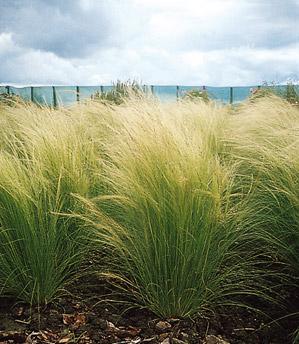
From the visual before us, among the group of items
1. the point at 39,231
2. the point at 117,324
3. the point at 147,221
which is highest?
the point at 147,221

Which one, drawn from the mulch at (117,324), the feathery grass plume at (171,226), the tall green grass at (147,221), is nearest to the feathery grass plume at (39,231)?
the tall green grass at (147,221)

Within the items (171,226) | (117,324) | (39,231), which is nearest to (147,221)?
(171,226)

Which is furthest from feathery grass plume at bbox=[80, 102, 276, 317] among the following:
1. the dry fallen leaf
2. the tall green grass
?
the dry fallen leaf

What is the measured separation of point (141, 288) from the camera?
2779 mm

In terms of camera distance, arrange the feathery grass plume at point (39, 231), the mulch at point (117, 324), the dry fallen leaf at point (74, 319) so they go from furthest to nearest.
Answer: the feathery grass plume at point (39, 231) → the dry fallen leaf at point (74, 319) → the mulch at point (117, 324)

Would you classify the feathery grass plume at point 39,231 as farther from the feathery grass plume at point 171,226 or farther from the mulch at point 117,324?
the feathery grass plume at point 171,226

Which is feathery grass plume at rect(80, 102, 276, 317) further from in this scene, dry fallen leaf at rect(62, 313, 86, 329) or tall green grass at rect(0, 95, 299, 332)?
dry fallen leaf at rect(62, 313, 86, 329)

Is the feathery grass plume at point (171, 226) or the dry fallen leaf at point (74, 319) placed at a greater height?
the feathery grass plume at point (171, 226)

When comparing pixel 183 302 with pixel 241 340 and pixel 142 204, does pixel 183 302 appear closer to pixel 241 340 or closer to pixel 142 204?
pixel 241 340

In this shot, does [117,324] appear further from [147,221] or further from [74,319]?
[147,221]

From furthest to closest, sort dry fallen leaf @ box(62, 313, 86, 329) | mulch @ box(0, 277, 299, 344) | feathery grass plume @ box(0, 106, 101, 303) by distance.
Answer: feathery grass plume @ box(0, 106, 101, 303) → dry fallen leaf @ box(62, 313, 86, 329) → mulch @ box(0, 277, 299, 344)

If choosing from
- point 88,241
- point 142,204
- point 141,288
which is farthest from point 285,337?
point 88,241

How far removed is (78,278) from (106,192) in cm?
48

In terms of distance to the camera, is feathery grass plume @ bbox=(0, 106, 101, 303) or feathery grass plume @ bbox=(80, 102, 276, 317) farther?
feathery grass plume @ bbox=(0, 106, 101, 303)
